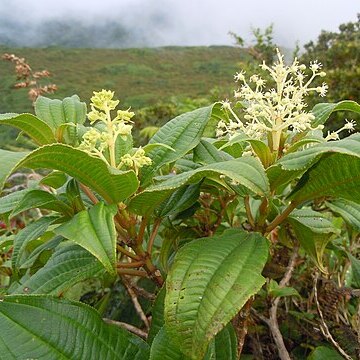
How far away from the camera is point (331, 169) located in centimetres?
85

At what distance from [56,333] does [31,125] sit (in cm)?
43

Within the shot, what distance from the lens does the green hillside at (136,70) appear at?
74.4ft

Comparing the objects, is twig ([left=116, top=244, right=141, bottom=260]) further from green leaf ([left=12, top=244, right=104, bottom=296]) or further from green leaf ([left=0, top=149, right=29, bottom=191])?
green leaf ([left=0, top=149, right=29, bottom=191])

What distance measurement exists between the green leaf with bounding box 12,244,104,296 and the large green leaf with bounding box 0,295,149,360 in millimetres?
56

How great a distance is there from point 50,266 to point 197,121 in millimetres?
447

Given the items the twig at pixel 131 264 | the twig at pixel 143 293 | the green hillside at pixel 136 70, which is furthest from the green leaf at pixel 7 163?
the green hillside at pixel 136 70

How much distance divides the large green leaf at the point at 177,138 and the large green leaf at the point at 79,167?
116 mm

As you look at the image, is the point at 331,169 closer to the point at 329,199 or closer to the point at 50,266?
the point at 329,199

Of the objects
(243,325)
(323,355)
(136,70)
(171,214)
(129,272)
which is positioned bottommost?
(323,355)

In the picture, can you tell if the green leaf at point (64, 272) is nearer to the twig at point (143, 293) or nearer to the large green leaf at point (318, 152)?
the twig at point (143, 293)

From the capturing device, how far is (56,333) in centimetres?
83

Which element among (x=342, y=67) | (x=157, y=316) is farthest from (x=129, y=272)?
(x=342, y=67)

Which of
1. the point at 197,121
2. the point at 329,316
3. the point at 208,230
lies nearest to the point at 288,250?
the point at 329,316

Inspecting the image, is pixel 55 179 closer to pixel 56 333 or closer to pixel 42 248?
pixel 42 248
